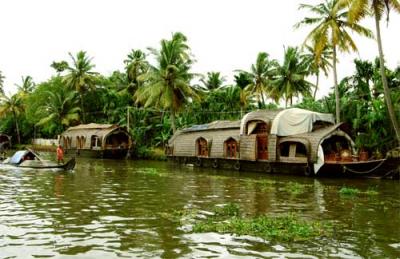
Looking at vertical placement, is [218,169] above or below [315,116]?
below

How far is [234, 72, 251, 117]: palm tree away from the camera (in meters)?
42.3

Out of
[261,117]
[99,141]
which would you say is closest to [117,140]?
[99,141]

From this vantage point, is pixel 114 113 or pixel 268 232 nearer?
pixel 268 232

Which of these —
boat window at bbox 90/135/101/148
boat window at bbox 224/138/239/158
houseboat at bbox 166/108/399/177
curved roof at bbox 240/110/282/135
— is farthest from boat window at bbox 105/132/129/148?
curved roof at bbox 240/110/282/135

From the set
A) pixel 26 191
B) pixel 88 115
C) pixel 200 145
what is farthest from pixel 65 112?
pixel 26 191

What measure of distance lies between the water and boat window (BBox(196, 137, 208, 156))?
1145 centimetres

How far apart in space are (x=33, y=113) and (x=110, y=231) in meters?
50.9

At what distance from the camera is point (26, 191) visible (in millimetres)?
15898

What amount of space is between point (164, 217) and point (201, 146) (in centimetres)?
2155

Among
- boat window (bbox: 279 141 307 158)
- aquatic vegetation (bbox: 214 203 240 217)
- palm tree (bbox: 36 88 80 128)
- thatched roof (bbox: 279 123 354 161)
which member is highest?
palm tree (bbox: 36 88 80 128)

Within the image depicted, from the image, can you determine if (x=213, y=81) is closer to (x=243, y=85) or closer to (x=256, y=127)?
(x=243, y=85)

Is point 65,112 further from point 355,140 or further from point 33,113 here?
point 355,140

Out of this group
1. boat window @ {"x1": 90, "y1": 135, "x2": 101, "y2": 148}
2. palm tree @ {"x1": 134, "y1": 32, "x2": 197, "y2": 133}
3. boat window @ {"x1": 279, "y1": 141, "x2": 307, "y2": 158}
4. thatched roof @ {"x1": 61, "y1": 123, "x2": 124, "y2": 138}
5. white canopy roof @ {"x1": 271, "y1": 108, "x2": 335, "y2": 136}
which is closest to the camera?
boat window @ {"x1": 279, "y1": 141, "x2": 307, "y2": 158}

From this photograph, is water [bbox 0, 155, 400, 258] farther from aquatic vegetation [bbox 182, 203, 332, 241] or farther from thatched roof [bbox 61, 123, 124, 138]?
thatched roof [bbox 61, 123, 124, 138]
